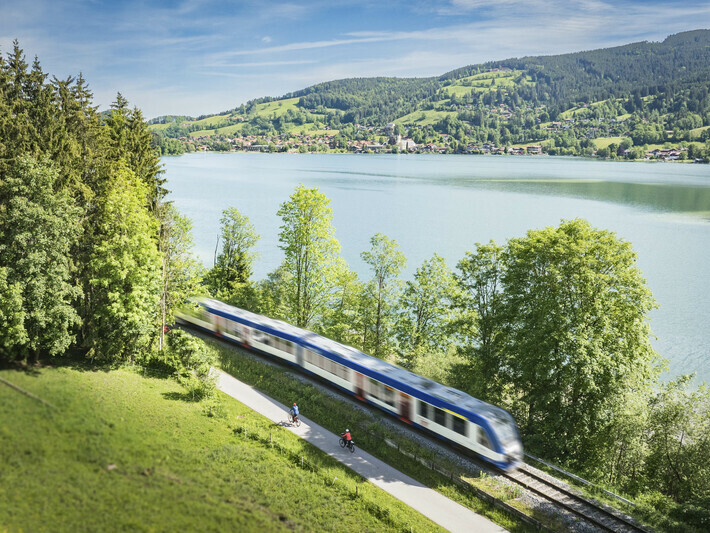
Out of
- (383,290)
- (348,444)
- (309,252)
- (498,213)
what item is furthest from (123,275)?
(498,213)

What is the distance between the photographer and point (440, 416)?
60.3ft

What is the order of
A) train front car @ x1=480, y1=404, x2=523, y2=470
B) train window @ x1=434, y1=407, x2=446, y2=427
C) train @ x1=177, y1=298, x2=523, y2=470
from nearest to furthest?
1. train front car @ x1=480, y1=404, x2=523, y2=470
2. train @ x1=177, y1=298, x2=523, y2=470
3. train window @ x1=434, y1=407, x2=446, y2=427

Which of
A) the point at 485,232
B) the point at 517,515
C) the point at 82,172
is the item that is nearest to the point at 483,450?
the point at 517,515

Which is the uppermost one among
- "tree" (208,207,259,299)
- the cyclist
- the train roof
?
"tree" (208,207,259,299)

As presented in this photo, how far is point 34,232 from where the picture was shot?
47.1 feet

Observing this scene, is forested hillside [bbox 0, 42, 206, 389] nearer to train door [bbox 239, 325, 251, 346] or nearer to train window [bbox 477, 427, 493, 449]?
train door [bbox 239, 325, 251, 346]

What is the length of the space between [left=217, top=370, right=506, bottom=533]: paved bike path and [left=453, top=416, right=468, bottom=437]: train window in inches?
108

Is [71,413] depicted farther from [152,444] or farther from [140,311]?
[140,311]

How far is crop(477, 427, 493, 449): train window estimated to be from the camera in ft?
55.7

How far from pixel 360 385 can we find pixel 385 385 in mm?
1559

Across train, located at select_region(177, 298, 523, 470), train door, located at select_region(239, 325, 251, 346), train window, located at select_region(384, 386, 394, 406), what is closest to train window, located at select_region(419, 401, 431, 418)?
train, located at select_region(177, 298, 523, 470)

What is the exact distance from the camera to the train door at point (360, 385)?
69.9 feet

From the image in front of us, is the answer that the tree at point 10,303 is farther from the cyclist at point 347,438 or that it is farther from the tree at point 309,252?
the tree at point 309,252

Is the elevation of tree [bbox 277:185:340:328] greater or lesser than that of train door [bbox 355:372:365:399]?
greater
